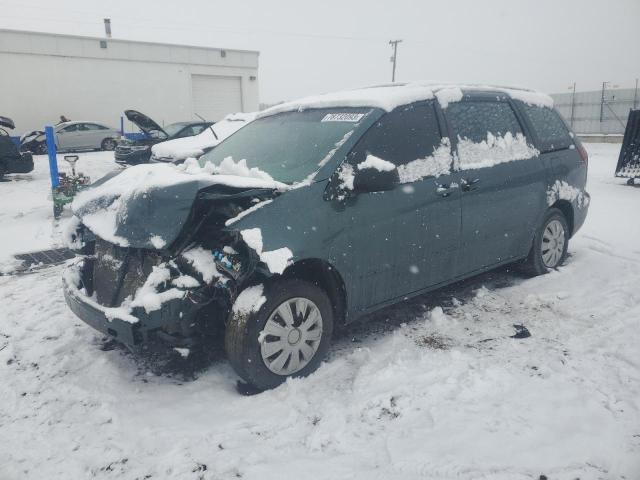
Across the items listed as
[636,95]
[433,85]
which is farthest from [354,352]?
[636,95]

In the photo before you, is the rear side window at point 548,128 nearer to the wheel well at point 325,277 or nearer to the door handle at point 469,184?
the door handle at point 469,184

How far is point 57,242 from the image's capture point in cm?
624

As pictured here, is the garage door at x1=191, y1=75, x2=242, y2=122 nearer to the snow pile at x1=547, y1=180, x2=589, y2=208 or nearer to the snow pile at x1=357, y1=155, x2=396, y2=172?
the snow pile at x1=547, y1=180, x2=589, y2=208

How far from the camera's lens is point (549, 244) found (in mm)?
4617

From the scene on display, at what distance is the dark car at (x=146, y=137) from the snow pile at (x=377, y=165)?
5115 millimetres

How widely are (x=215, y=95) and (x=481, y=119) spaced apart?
25.7 metres

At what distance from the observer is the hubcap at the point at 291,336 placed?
2.75 m

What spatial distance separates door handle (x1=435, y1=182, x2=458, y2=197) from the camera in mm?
3421

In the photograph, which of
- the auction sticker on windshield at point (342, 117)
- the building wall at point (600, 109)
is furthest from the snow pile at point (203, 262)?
the building wall at point (600, 109)

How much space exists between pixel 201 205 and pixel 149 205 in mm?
302

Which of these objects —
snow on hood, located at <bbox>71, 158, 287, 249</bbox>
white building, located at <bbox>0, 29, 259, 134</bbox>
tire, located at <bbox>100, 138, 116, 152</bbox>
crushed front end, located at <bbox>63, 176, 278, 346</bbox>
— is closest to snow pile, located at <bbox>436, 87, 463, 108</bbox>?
snow on hood, located at <bbox>71, 158, 287, 249</bbox>

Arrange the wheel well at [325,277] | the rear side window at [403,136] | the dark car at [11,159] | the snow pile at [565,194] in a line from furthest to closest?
the dark car at [11,159], the snow pile at [565,194], the rear side window at [403,136], the wheel well at [325,277]

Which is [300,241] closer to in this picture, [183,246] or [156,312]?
[183,246]

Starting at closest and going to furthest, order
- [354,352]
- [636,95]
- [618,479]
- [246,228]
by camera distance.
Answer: [618,479] < [246,228] < [354,352] < [636,95]
